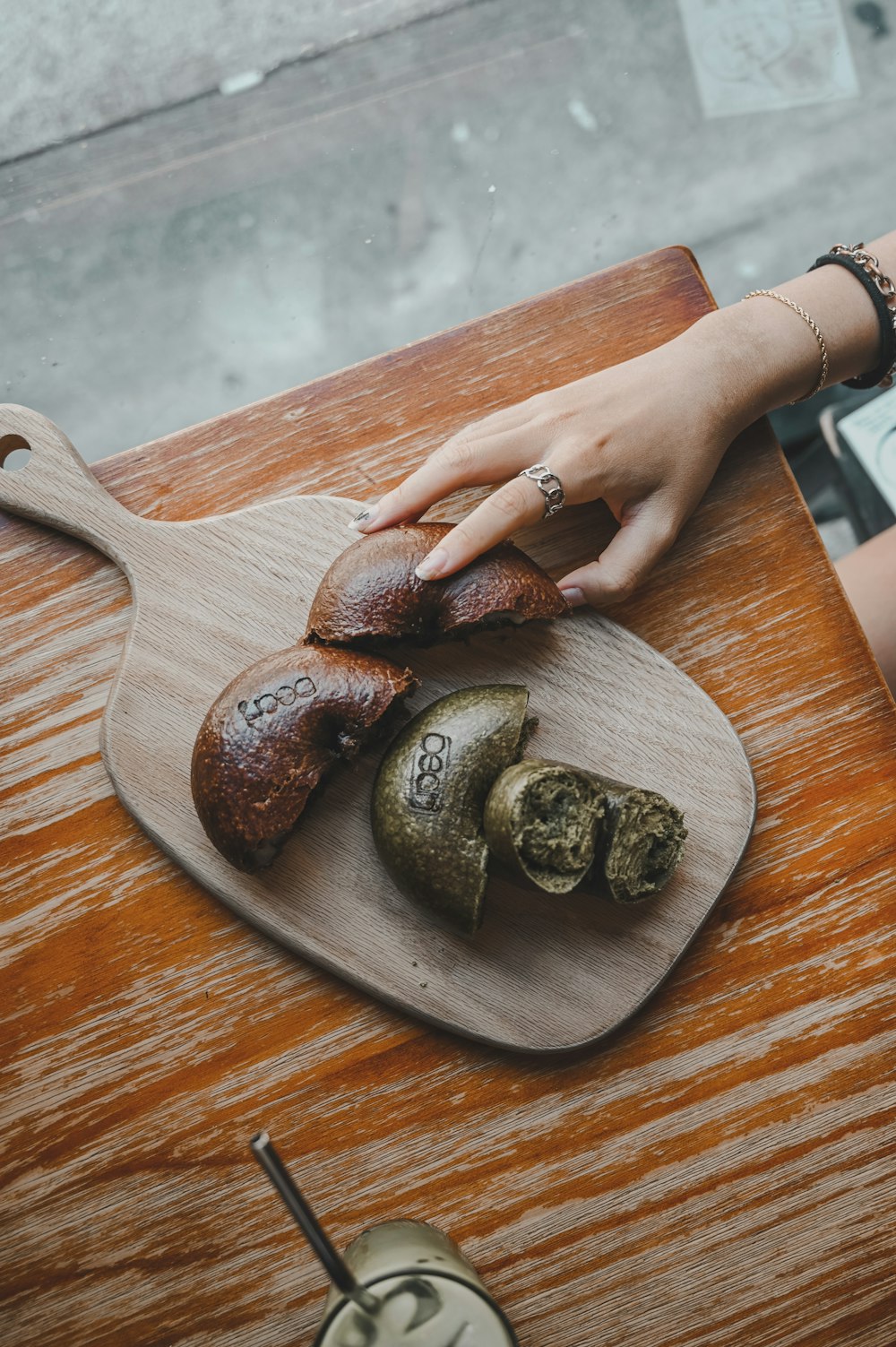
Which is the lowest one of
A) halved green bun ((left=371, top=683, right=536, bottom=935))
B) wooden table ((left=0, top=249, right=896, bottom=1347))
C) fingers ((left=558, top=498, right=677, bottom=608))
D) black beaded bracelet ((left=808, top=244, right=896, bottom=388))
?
wooden table ((left=0, top=249, right=896, bottom=1347))

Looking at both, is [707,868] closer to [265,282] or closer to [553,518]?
[553,518]

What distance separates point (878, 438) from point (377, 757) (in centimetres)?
172

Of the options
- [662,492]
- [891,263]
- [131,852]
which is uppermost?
[891,263]

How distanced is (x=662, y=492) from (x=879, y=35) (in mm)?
2143

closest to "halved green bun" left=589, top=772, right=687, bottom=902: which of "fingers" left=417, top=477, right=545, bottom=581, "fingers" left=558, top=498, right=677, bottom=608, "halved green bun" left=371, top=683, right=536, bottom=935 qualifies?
"halved green bun" left=371, top=683, right=536, bottom=935

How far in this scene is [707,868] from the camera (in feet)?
5.96

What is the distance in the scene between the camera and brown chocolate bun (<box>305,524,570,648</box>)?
1719 millimetres

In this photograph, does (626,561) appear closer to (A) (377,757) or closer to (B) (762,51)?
(A) (377,757)

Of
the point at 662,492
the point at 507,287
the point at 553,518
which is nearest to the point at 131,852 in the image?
the point at 553,518

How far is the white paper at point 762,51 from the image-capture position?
2924 millimetres

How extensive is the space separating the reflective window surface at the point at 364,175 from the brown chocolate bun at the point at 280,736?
139cm

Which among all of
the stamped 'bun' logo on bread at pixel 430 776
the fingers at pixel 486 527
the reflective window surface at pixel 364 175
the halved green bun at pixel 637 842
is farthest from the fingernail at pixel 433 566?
the reflective window surface at pixel 364 175

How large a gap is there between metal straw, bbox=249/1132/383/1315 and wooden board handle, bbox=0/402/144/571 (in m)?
1.20

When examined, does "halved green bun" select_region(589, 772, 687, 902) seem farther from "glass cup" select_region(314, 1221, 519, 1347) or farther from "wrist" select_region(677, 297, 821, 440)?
"wrist" select_region(677, 297, 821, 440)
